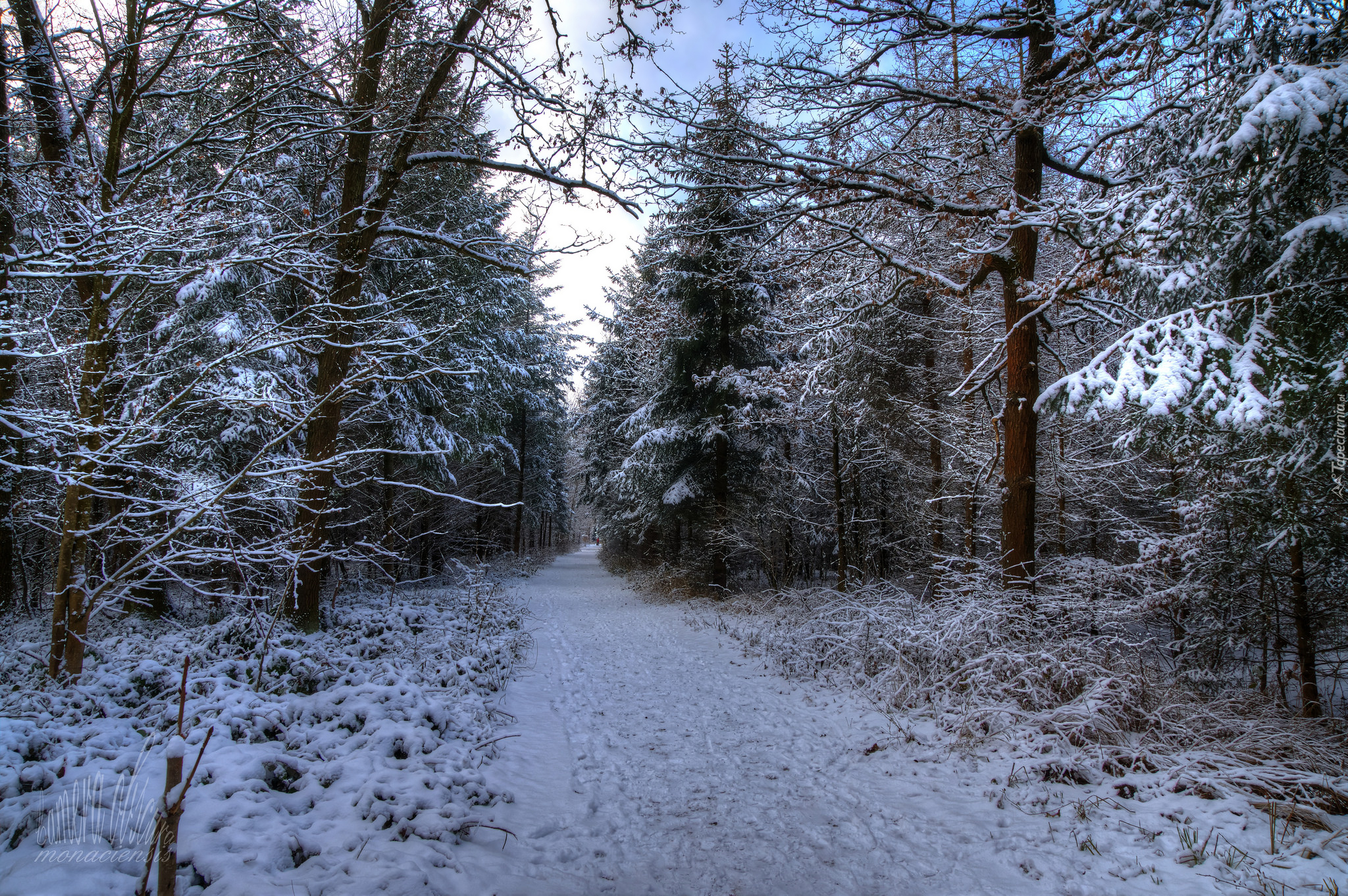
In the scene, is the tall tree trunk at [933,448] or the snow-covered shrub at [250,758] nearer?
the snow-covered shrub at [250,758]

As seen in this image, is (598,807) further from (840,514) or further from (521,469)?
(521,469)

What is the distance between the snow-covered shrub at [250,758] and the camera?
253 cm

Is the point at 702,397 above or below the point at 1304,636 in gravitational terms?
above

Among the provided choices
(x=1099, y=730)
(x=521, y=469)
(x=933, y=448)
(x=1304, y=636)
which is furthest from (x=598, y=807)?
(x=521, y=469)

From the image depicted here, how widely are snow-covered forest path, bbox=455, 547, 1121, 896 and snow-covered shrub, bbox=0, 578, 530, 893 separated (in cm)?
43

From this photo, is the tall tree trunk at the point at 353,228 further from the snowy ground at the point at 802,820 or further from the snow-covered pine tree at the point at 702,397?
the snow-covered pine tree at the point at 702,397

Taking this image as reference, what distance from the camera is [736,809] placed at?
12.8 feet

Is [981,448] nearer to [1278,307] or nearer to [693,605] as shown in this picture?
[1278,307]

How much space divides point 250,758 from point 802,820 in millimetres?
3511

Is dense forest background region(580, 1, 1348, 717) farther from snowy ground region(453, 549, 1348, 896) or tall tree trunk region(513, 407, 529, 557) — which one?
tall tree trunk region(513, 407, 529, 557)

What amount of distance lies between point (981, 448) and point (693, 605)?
756 cm

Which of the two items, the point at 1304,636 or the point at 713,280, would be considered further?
the point at 713,280

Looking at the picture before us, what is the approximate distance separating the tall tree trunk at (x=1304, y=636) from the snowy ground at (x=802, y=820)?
3429 millimetres

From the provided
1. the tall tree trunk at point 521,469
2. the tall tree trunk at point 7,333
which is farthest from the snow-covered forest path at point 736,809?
the tall tree trunk at point 521,469
